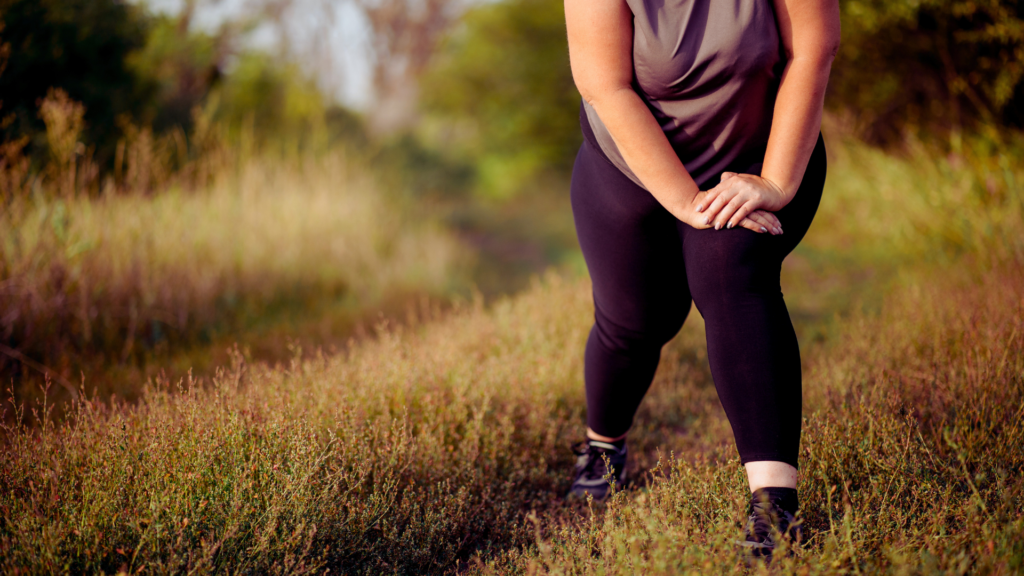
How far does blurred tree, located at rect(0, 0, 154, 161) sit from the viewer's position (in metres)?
3.75

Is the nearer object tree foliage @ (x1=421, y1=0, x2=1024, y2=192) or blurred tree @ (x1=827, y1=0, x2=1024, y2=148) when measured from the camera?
blurred tree @ (x1=827, y1=0, x2=1024, y2=148)

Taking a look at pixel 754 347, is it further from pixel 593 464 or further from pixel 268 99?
pixel 268 99

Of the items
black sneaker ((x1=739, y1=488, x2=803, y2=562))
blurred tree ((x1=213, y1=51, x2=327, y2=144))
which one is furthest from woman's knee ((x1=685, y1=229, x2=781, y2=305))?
blurred tree ((x1=213, y1=51, x2=327, y2=144))

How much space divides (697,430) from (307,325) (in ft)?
8.98

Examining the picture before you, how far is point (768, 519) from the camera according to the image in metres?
1.39

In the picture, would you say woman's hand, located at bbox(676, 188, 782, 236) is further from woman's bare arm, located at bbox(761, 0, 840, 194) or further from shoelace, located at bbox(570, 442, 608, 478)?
shoelace, located at bbox(570, 442, 608, 478)

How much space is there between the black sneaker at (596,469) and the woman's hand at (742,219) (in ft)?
3.10

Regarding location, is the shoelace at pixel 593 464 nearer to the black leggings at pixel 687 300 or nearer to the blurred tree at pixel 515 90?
the black leggings at pixel 687 300

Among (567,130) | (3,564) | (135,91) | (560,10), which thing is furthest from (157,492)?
(560,10)

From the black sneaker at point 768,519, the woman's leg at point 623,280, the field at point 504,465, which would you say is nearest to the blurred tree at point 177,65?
the field at point 504,465

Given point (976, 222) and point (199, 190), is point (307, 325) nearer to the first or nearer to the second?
point (199, 190)

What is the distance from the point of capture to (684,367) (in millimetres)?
3273

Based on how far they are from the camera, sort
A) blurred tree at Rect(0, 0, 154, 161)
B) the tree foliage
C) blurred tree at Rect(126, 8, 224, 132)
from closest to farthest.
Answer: blurred tree at Rect(0, 0, 154, 161) → the tree foliage → blurred tree at Rect(126, 8, 224, 132)

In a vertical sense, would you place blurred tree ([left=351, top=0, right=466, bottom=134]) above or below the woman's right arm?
above
